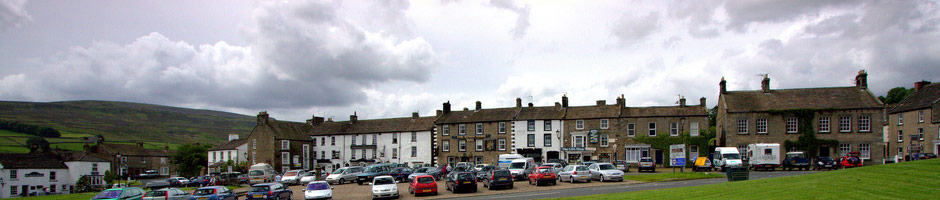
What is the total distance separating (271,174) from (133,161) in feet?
220

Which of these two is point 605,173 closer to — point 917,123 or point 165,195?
point 165,195

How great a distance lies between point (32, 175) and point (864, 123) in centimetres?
8510

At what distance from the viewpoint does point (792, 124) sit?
5603 centimetres

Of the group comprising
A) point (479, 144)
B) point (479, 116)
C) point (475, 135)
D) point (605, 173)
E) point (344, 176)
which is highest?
point (479, 116)

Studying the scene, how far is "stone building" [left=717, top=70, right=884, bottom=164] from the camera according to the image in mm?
53969

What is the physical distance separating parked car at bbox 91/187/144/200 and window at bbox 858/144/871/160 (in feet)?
176

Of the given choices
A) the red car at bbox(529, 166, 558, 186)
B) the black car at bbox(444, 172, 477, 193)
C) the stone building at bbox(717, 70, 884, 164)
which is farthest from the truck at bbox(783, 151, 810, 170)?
the black car at bbox(444, 172, 477, 193)

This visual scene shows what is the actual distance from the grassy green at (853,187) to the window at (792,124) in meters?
31.1

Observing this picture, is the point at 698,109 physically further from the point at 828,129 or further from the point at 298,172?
the point at 298,172

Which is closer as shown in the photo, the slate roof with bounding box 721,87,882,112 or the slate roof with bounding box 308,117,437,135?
the slate roof with bounding box 721,87,882,112

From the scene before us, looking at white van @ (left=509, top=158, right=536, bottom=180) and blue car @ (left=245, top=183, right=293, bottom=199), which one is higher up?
white van @ (left=509, top=158, right=536, bottom=180)

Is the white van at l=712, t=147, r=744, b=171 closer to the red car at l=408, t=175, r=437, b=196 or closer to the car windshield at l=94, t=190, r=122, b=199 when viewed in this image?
the red car at l=408, t=175, r=437, b=196

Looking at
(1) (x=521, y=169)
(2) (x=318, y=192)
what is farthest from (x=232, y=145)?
(2) (x=318, y=192)

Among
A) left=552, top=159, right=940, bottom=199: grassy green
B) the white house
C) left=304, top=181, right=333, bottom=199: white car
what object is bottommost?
the white house
